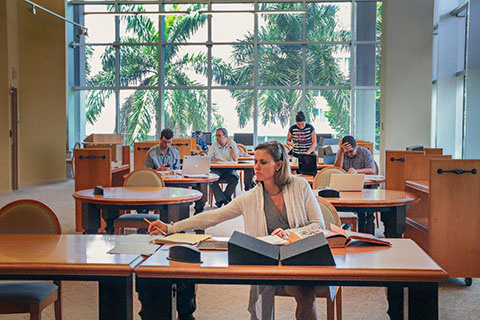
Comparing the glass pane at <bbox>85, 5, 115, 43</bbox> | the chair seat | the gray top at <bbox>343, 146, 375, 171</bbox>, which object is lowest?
the chair seat

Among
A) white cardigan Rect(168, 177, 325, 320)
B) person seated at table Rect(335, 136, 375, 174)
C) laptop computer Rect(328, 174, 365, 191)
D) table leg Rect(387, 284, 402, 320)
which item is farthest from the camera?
person seated at table Rect(335, 136, 375, 174)

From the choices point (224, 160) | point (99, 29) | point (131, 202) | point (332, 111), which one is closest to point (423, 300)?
point (131, 202)

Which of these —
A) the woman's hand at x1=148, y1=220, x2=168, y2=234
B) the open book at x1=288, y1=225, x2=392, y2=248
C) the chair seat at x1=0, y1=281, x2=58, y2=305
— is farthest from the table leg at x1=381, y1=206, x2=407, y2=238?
the chair seat at x1=0, y1=281, x2=58, y2=305

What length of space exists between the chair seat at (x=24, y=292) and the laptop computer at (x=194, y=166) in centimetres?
357

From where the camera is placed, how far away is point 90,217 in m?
4.91

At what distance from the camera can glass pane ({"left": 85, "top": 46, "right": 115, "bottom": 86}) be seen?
1548 cm

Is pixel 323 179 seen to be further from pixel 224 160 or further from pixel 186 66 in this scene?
pixel 186 66

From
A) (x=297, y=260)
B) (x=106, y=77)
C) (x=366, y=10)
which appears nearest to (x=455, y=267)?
(x=297, y=260)

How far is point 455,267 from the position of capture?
470 cm

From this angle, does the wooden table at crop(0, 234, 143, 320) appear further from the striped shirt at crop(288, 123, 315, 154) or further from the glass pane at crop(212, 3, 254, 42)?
the glass pane at crop(212, 3, 254, 42)

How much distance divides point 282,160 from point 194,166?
3.40m

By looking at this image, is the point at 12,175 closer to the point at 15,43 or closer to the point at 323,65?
the point at 15,43

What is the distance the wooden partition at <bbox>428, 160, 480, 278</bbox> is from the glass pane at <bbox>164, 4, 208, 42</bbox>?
37.6 ft

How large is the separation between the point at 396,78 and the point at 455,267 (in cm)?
670
